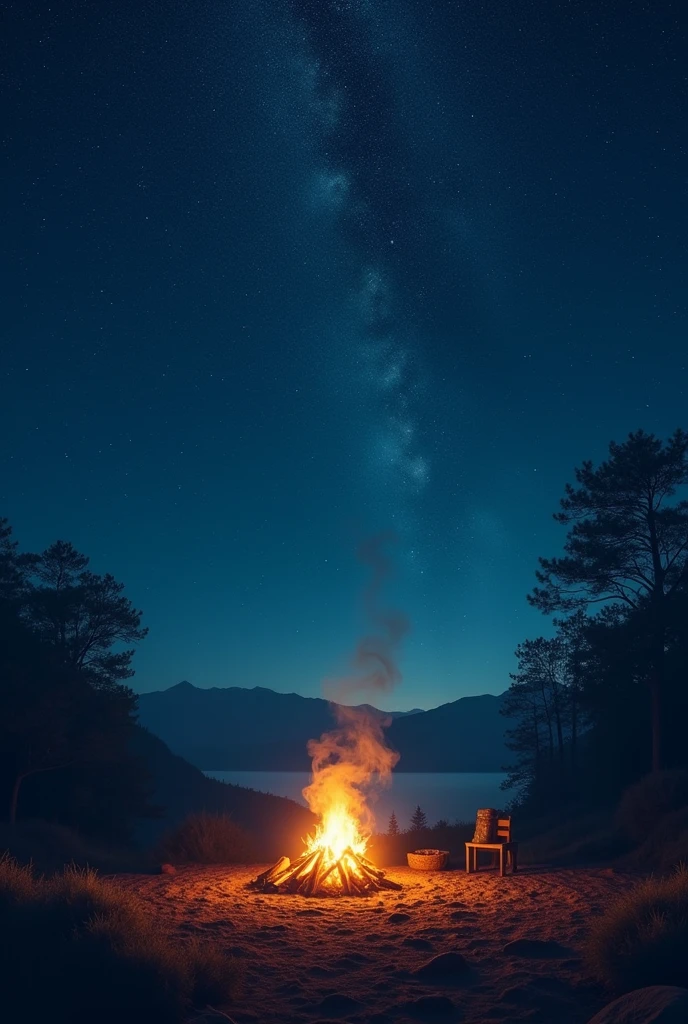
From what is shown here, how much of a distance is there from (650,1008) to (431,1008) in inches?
86.1

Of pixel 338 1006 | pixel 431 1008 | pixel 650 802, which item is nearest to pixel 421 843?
pixel 650 802

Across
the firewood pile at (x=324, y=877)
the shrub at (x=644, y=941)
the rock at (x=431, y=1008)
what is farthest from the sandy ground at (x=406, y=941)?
the firewood pile at (x=324, y=877)

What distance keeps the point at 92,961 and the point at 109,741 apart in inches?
915

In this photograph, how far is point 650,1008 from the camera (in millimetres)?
4922

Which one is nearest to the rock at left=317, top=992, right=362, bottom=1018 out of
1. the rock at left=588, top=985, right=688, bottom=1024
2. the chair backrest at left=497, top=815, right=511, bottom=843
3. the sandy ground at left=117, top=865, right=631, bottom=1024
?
the sandy ground at left=117, top=865, right=631, bottom=1024

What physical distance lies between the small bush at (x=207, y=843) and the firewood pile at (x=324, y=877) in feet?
10.2

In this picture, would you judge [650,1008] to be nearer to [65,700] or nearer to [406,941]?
[406,941]

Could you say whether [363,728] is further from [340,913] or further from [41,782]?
[41,782]

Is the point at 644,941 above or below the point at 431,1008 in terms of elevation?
above

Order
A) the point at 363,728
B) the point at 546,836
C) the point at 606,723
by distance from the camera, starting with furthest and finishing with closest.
→ the point at 606,723 → the point at 546,836 → the point at 363,728

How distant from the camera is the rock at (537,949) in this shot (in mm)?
8016

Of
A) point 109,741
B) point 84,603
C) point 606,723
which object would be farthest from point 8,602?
point 606,723

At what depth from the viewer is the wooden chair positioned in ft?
46.8

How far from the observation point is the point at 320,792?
16.5 metres
